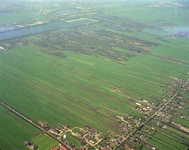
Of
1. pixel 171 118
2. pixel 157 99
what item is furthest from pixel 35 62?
pixel 171 118

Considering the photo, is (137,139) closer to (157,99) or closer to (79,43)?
(157,99)

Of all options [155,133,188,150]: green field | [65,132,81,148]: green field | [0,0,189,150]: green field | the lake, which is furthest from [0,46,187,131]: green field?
the lake

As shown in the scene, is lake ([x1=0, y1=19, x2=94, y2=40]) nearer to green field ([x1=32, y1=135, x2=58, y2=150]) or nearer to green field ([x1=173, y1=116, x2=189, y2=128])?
green field ([x1=32, y1=135, x2=58, y2=150])

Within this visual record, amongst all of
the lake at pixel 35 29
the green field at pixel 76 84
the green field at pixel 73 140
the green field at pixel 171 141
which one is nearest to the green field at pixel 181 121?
the green field at pixel 171 141

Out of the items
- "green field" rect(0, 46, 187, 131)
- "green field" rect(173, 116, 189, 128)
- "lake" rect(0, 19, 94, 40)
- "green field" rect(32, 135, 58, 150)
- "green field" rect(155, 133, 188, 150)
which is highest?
"lake" rect(0, 19, 94, 40)

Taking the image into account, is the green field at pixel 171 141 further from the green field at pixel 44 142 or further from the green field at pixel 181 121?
the green field at pixel 44 142
